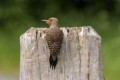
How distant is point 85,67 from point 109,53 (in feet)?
22.1

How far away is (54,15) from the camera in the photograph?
13828 millimetres

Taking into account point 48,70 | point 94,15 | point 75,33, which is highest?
point 94,15

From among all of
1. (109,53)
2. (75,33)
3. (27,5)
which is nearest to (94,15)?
(27,5)

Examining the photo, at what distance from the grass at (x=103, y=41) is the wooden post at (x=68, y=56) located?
554cm

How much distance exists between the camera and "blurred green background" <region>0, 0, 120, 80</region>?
1204 cm

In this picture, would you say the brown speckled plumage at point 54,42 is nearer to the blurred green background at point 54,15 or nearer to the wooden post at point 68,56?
the wooden post at point 68,56

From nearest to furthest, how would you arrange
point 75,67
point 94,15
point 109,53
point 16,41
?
point 75,67
point 109,53
point 16,41
point 94,15

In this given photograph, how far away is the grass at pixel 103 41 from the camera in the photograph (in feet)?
32.5

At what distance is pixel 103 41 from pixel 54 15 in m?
2.75

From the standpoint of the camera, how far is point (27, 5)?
14422mm

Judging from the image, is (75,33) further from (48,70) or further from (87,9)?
(87,9)

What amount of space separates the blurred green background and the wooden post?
7.51m

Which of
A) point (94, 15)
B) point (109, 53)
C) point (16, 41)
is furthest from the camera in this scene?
point (94, 15)

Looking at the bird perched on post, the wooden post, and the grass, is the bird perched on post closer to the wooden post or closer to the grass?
the wooden post
